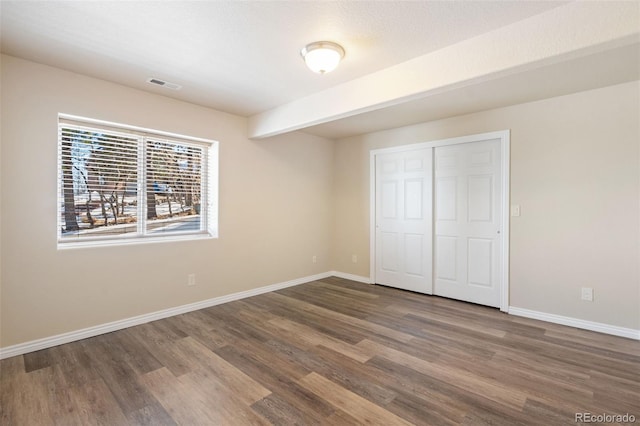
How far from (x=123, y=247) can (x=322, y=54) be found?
2.66 meters

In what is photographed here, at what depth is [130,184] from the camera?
3316mm

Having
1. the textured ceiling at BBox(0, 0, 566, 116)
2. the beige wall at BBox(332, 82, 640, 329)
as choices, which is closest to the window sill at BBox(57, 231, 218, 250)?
the textured ceiling at BBox(0, 0, 566, 116)

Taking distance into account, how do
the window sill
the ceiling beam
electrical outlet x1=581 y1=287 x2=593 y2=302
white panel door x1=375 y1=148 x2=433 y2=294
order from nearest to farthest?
the ceiling beam, the window sill, electrical outlet x1=581 y1=287 x2=593 y2=302, white panel door x1=375 y1=148 x2=433 y2=294

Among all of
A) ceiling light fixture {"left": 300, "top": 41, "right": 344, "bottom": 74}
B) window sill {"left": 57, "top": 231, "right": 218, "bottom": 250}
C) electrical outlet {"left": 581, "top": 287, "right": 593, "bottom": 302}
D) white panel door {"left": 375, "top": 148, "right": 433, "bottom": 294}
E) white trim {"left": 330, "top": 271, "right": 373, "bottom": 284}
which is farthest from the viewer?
white trim {"left": 330, "top": 271, "right": 373, "bottom": 284}

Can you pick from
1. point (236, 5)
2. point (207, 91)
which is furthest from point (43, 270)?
point (236, 5)

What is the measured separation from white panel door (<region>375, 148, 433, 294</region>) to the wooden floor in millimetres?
1083

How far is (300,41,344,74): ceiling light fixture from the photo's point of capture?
2.30 meters

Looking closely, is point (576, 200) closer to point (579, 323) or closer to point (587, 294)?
point (587, 294)

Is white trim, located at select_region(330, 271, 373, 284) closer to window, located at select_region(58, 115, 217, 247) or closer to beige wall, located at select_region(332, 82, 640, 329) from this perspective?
beige wall, located at select_region(332, 82, 640, 329)

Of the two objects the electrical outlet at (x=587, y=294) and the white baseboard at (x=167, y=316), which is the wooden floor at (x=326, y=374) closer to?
the white baseboard at (x=167, y=316)

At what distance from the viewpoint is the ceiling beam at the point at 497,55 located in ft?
5.77

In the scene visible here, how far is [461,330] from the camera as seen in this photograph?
10.3 ft

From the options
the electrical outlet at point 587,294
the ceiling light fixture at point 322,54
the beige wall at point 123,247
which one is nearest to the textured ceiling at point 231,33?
the ceiling light fixture at point 322,54

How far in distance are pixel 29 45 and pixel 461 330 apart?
14.5 ft
